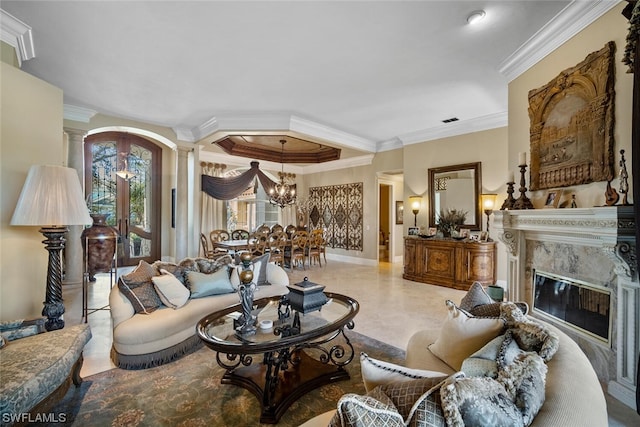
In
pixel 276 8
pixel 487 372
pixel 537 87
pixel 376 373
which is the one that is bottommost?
pixel 487 372

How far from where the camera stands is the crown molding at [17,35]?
261 centimetres

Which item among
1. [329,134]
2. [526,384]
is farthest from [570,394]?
[329,134]

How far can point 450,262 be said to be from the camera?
204 inches

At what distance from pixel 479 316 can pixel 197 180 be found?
5735mm

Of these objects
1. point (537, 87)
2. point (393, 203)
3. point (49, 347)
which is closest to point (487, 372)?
point (49, 347)

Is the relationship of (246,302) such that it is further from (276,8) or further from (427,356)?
(276,8)

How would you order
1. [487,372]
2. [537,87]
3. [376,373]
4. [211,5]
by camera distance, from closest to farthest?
1. [376,373]
2. [487,372]
3. [211,5]
4. [537,87]

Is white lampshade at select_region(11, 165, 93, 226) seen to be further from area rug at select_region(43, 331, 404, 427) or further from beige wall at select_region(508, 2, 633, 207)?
beige wall at select_region(508, 2, 633, 207)

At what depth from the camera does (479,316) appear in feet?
6.04

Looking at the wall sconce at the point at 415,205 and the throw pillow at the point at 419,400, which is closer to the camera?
the throw pillow at the point at 419,400

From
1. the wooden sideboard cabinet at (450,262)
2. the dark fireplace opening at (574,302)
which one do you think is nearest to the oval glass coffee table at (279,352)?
the dark fireplace opening at (574,302)

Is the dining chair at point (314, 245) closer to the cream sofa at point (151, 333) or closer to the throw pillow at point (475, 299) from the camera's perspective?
the cream sofa at point (151, 333)

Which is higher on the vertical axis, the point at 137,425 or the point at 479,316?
the point at 479,316

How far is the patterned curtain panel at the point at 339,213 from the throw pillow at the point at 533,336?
628 cm
